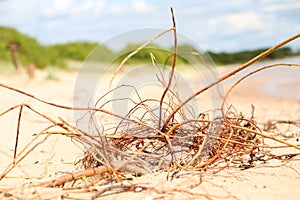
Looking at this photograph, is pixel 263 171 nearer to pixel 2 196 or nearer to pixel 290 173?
pixel 290 173

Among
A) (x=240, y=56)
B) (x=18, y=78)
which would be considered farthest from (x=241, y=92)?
(x=240, y=56)

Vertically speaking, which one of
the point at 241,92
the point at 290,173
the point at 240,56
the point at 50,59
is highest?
the point at 240,56

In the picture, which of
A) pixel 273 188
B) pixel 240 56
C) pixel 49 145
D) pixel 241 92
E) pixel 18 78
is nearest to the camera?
pixel 273 188

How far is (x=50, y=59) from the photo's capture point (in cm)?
2536

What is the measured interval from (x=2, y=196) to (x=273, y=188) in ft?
4.50

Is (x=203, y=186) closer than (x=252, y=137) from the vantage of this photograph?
Yes

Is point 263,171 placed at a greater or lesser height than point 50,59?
lesser

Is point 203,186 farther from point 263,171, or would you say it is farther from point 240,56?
point 240,56

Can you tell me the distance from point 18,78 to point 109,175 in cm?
1355

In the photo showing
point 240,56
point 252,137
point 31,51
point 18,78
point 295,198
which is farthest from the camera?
point 240,56

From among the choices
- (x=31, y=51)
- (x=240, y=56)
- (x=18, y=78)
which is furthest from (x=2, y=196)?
(x=240, y=56)

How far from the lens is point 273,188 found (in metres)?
2.53

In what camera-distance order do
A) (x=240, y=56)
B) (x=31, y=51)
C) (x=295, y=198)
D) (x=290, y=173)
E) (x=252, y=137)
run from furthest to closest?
(x=240, y=56), (x=31, y=51), (x=252, y=137), (x=290, y=173), (x=295, y=198)

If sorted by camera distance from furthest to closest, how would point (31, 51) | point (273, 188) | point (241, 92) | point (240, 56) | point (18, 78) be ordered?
1. point (240, 56)
2. point (31, 51)
3. point (18, 78)
4. point (241, 92)
5. point (273, 188)
